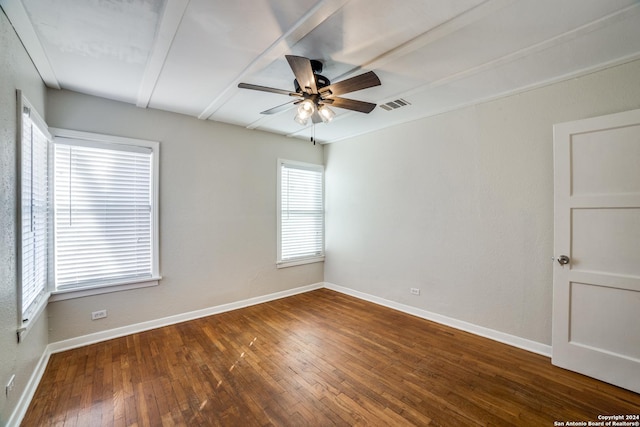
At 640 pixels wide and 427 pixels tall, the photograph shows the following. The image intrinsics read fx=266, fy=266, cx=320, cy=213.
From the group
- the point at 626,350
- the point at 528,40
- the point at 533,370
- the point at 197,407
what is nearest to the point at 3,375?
the point at 197,407

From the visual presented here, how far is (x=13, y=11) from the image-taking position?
1.71m

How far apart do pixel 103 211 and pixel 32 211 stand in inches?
30.1

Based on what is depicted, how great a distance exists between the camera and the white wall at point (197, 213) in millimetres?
2992

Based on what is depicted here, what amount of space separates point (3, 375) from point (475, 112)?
471 centimetres

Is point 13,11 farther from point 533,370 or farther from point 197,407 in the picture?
point 533,370

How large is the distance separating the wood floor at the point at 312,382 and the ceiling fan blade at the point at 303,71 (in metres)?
2.52

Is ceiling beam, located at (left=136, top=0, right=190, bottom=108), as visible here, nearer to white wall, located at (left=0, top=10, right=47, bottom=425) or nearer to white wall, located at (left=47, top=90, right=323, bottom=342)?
white wall, located at (left=47, top=90, right=323, bottom=342)

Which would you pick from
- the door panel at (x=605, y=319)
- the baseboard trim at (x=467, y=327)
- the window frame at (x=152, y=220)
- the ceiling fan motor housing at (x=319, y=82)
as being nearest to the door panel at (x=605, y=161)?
the door panel at (x=605, y=319)

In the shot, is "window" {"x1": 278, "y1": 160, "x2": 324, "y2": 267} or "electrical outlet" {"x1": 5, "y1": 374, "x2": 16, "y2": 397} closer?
"electrical outlet" {"x1": 5, "y1": 374, "x2": 16, "y2": 397}

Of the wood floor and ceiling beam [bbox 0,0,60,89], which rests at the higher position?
ceiling beam [bbox 0,0,60,89]

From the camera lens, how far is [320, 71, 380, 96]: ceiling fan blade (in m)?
2.01

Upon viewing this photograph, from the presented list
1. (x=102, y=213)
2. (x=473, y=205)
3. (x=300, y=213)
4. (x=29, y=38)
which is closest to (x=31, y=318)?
(x=102, y=213)

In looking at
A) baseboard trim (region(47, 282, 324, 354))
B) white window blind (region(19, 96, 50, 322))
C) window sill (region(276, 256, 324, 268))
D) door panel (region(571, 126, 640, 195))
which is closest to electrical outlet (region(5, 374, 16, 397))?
white window blind (region(19, 96, 50, 322))

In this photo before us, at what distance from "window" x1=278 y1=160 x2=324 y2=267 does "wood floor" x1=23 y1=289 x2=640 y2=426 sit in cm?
164
